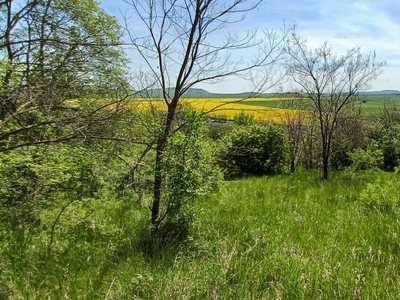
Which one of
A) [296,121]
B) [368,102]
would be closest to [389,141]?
[296,121]

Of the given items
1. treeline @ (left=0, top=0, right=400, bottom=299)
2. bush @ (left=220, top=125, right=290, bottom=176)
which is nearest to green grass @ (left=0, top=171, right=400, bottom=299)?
treeline @ (left=0, top=0, right=400, bottom=299)

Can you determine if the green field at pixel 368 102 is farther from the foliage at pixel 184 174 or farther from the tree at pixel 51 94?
the tree at pixel 51 94

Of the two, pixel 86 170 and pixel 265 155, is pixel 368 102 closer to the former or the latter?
pixel 265 155

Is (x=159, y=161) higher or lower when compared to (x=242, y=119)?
higher

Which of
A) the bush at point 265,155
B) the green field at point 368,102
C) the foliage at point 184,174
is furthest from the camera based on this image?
the green field at point 368,102

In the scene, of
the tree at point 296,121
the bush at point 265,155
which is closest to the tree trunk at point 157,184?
the bush at point 265,155

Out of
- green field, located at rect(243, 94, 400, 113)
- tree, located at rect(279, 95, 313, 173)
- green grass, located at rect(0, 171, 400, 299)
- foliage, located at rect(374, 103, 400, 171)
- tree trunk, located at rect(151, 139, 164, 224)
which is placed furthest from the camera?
tree, located at rect(279, 95, 313, 173)

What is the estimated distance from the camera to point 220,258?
10.7 ft

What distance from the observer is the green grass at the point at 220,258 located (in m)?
2.76

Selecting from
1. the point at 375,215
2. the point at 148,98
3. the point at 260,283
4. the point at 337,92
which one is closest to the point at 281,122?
the point at 337,92

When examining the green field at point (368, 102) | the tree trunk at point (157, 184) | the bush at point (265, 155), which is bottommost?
the bush at point (265, 155)

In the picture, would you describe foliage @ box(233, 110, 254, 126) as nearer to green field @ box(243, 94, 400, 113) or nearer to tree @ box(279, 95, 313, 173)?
green field @ box(243, 94, 400, 113)

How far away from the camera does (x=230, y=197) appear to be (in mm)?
6598

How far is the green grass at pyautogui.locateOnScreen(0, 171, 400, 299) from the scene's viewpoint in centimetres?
276
